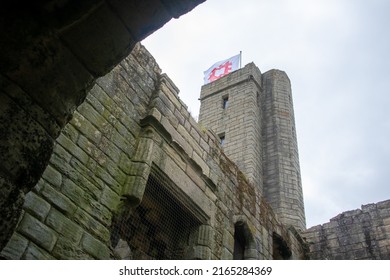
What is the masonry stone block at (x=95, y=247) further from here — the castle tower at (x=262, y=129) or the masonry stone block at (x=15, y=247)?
the castle tower at (x=262, y=129)

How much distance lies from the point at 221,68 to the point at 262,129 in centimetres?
572

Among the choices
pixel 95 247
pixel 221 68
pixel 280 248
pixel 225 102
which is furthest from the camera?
pixel 221 68

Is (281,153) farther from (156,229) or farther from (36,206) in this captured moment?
(36,206)

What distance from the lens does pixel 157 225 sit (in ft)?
16.4

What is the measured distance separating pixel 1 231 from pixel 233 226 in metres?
5.01

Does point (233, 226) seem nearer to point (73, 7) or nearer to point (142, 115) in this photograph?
point (142, 115)

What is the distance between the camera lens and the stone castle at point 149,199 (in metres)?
3.36

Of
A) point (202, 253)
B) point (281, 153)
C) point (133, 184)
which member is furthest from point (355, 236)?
point (133, 184)

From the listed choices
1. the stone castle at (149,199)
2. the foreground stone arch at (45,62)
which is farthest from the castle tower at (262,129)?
the foreground stone arch at (45,62)

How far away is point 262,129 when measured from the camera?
16.5 m

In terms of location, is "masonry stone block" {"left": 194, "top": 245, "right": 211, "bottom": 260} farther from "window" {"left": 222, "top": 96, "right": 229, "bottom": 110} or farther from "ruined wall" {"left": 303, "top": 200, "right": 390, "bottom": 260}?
"window" {"left": 222, "top": 96, "right": 229, "bottom": 110}

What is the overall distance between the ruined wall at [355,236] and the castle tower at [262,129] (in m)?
3.31

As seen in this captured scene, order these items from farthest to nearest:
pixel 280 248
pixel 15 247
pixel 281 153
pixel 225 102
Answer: pixel 225 102
pixel 281 153
pixel 280 248
pixel 15 247

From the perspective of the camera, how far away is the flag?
20417 millimetres
